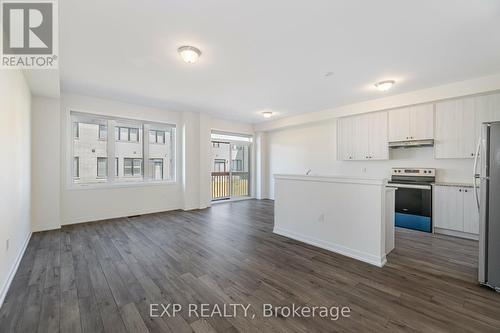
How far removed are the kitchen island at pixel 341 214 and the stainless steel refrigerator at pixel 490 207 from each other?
0.92 m

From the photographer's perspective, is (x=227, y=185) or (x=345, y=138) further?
(x=227, y=185)

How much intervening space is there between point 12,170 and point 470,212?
685 cm

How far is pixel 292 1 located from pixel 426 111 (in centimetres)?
398

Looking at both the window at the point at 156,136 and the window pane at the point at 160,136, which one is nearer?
the window at the point at 156,136

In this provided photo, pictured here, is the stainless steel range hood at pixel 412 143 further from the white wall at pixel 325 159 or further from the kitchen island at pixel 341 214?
the kitchen island at pixel 341 214

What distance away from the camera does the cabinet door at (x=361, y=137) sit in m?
5.18

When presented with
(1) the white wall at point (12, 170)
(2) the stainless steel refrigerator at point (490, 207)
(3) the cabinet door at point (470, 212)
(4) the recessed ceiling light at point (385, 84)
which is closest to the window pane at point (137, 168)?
(1) the white wall at point (12, 170)

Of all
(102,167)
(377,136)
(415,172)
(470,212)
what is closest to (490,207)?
(470,212)

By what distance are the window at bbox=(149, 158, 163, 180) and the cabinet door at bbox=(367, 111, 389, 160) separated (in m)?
5.38

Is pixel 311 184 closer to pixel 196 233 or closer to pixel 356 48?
pixel 356 48

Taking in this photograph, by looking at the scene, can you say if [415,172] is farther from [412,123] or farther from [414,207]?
[412,123]

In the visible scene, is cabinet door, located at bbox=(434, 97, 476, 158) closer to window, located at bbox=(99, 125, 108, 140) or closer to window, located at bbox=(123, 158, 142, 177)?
window, located at bbox=(123, 158, 142, 177)

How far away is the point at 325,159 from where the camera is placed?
629 centimetres

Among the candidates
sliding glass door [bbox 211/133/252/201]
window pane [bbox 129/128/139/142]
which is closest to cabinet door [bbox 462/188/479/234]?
sliding glass door [bbox 211/133/252/201]
